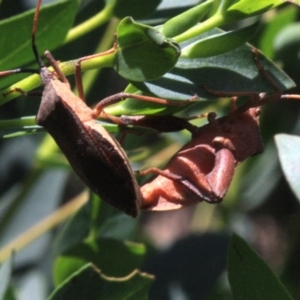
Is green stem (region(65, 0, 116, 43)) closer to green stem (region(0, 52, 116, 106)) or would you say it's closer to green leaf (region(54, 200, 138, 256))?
green stem (region(0, 52, 116, 106))

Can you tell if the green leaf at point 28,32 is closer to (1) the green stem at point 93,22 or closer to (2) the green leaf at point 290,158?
(1) the green stem at point 93,22

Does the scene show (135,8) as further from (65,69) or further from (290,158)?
(290,158)

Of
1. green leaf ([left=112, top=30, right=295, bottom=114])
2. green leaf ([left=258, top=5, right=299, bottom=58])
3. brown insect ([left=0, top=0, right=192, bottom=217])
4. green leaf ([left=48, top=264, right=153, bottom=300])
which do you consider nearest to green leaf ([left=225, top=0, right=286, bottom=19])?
green leaf ([left=112, top=30, right=295, bottom=114])

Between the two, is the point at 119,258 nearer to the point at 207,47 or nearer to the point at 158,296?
the point at 158,296

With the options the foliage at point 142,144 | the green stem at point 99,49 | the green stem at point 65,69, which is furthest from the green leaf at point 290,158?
the green stem at point 99,49

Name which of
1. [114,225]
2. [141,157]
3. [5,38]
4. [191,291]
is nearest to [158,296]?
[191,291]

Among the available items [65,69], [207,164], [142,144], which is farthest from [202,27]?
[142,144]
